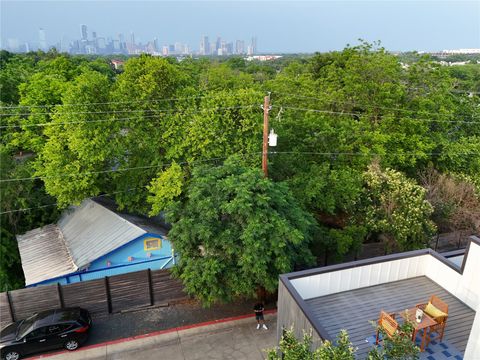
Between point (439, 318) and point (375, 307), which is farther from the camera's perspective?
point (375, 307)

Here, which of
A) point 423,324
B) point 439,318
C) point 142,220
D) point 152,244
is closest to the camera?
point 423,324

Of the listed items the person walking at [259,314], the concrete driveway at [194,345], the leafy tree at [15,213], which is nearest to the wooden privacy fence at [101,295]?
the concrete driveway at [194,345]

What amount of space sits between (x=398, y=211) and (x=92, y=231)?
1404cm

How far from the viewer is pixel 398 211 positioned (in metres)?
16.5

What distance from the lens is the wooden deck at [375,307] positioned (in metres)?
9.02

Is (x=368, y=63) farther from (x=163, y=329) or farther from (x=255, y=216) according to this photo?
(x=163, y=329)

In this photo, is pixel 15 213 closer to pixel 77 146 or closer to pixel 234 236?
pixel 77 146

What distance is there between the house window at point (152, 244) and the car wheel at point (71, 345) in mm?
4552

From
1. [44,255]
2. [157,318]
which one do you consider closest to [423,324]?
[157,318]

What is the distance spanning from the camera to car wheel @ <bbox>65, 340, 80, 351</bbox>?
12500 millimetres

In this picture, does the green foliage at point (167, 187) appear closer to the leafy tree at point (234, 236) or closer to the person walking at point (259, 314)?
the leafy tree at point (234, 236)

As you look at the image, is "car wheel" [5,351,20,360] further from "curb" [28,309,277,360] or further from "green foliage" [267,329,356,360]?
"green foliage" [267,329,356,360]

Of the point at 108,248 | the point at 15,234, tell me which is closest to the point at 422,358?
the point at 108,248

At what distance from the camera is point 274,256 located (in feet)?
42.2
